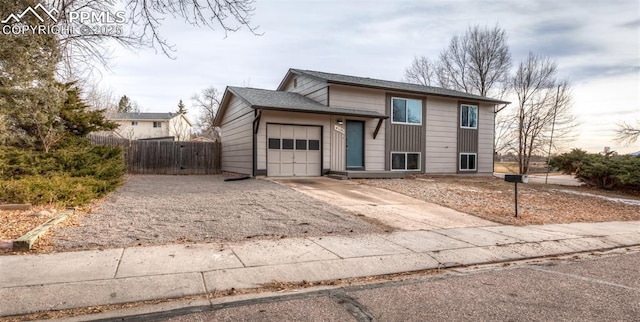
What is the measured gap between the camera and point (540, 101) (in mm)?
27156

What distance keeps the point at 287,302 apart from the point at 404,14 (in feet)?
33.0

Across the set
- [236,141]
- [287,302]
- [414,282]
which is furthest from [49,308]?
[236,141]

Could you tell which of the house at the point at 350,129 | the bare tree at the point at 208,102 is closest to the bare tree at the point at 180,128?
the bare tree at the point at 208,102

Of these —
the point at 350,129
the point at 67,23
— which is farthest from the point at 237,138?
the point at 67,23

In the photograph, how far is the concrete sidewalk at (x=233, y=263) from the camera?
10.7 ft

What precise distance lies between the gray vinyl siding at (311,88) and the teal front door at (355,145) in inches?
66.2

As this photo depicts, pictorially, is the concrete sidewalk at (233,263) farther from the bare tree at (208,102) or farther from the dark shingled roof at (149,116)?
the dark shingled roof at (149,116)

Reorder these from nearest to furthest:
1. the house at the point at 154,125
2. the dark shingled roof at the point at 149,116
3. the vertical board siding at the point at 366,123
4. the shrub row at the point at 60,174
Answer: the shrub row at the point at 60,174
the vertical board siding at the point at 366,123
the dark shingled roof at the point at 149,116
the house at the point at 154,125

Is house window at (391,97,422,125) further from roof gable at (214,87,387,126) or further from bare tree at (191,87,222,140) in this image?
bare tree at (191,87,222,140)

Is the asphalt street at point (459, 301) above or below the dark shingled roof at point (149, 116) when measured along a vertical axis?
below

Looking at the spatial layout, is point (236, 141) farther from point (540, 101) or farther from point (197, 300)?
point (540, 101)

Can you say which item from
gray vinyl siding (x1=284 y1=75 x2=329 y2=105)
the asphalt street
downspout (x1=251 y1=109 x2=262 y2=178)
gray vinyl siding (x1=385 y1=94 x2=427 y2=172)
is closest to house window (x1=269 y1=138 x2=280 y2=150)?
downspout (x1=251 y1=109 x2=262 y2=178)

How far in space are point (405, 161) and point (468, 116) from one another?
483 centimetres

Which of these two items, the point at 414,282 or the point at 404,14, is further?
the point at 404,14
